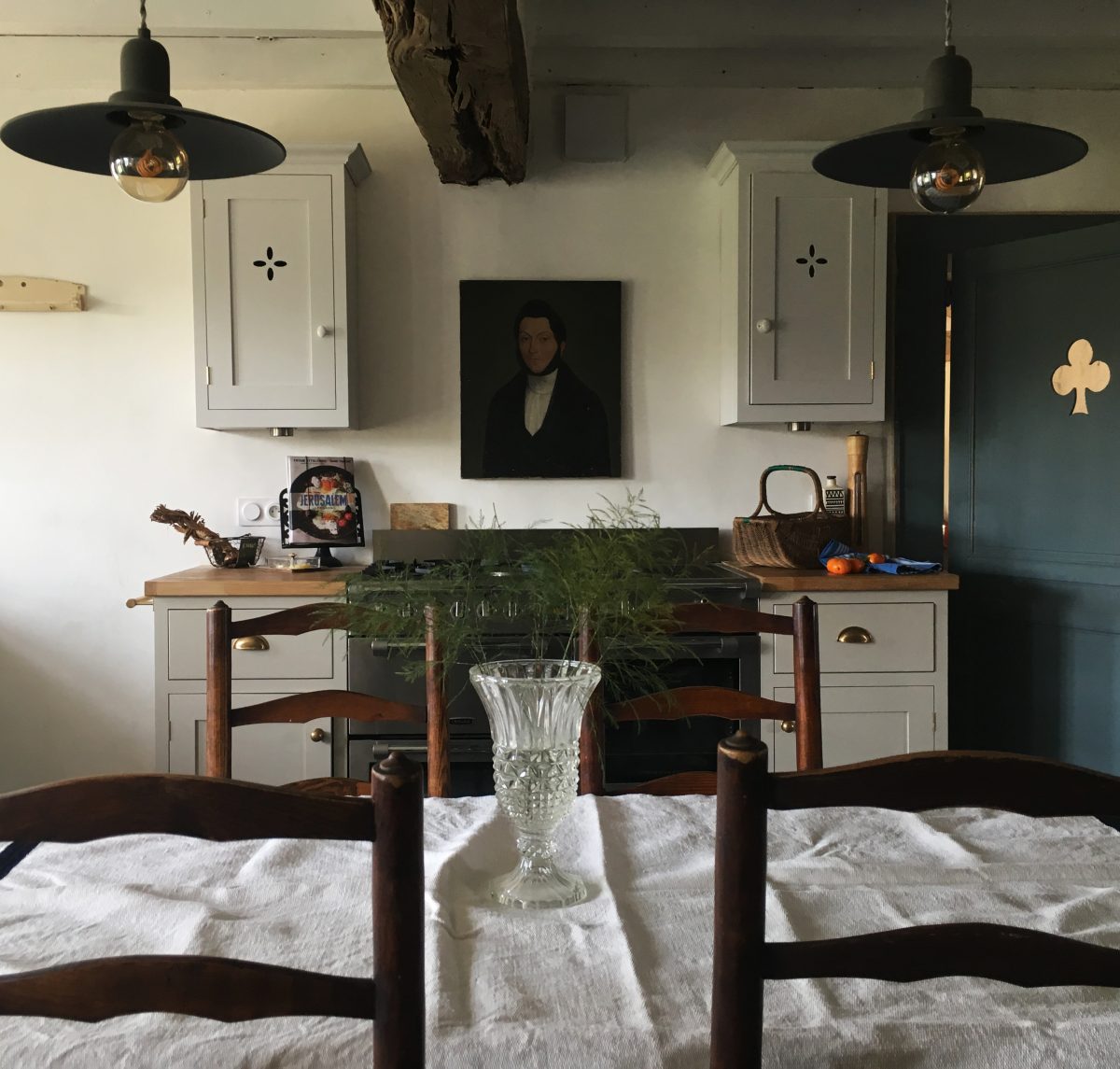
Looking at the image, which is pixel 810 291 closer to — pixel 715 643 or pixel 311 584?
pixel 715 643

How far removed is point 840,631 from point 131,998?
230 centimetres

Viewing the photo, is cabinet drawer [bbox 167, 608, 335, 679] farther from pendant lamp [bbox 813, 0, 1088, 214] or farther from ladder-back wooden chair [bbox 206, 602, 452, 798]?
pendant lamp [bbox 813, 0, 1088, 214]

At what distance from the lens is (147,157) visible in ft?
4.74

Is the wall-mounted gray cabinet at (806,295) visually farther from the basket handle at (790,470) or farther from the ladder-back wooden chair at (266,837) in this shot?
the ladder-back wooden chair at (266,837)

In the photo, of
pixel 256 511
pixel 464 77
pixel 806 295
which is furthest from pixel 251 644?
pixel 806 295

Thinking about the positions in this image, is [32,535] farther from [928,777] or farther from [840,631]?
[928,777]

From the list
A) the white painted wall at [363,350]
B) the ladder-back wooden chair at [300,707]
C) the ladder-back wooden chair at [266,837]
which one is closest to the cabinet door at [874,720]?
the white painted wall at [363,350]

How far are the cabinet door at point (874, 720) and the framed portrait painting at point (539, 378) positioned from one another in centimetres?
105

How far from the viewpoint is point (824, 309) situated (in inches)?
115

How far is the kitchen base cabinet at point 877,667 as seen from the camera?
2.65m

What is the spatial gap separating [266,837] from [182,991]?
0.12 m

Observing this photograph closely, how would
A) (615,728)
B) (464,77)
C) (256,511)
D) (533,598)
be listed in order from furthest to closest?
(256,511) → (615,728) → (464,77) → (533,598)

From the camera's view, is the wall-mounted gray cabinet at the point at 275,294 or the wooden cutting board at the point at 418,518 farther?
the wooden cutting board at the point at 418,518

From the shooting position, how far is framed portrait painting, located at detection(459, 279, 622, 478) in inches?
124
